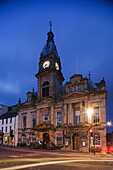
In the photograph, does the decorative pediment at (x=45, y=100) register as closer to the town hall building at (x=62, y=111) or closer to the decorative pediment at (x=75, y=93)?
the town hall building at (x=62, y=111)

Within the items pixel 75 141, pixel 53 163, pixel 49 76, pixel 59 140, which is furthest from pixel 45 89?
pixel 53 163

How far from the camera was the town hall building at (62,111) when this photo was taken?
36469 millimetres

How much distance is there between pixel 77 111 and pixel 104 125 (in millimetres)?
7360

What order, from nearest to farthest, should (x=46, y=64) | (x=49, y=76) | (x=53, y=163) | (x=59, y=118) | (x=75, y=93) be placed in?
(x=53, y=163)
(x=75, y=93)
(x=59, y=118)
(x=49, y=76)
(x=46, y=64)

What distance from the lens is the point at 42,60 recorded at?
49.8 metres

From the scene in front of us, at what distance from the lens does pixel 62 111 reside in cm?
4228

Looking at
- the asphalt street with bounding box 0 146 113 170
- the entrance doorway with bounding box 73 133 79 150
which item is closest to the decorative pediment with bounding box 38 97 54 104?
the entrance doorway with bounding box 73 133 79 150

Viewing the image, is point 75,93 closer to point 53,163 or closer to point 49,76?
point 49,76

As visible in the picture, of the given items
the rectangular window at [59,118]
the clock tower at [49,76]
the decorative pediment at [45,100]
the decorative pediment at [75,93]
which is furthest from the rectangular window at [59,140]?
the clock tower at [49,76]

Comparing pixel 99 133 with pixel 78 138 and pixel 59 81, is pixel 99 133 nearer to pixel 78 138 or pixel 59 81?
pixel 78 138

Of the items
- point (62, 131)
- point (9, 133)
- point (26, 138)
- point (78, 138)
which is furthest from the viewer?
point (9, 133)

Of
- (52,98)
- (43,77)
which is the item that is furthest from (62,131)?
(43,77)

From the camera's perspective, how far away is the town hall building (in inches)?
1436

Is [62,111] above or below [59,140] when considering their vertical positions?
above
